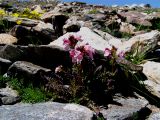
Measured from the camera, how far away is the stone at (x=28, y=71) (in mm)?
11774

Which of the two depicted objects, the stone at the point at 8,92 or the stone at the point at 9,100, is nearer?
the stone at the point at 9,100

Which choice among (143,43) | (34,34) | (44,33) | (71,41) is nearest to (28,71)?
(71,41)

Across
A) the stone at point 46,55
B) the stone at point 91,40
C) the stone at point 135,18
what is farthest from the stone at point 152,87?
the stone at point 135,18

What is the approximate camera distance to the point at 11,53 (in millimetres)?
12320

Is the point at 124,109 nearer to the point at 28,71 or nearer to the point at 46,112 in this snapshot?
the point at 46,112

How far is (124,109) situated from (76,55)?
5.14 ft

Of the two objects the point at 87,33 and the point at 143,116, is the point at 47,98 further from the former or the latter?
the point at 87,33

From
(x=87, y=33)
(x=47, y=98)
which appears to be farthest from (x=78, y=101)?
(x=87, y=33)

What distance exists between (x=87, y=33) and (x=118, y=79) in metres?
2.24

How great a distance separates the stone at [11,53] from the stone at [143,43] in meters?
2.97

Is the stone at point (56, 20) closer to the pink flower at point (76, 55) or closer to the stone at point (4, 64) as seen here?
the stone at point (4, 64)

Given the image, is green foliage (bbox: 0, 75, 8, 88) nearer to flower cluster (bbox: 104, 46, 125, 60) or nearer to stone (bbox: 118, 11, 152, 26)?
flower cluster (bbox: 104, 46, 125, 60)

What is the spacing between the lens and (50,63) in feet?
40.6

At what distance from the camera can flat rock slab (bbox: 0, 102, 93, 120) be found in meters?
10.1
